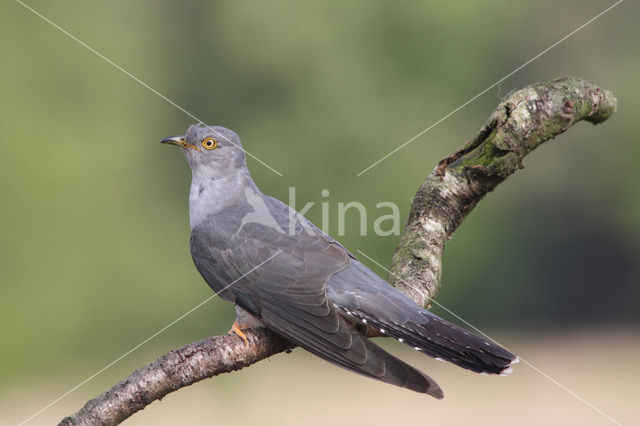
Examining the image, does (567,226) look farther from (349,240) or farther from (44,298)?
(44,298)

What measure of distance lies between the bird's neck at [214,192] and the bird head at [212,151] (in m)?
0.04

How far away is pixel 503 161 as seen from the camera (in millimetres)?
4926

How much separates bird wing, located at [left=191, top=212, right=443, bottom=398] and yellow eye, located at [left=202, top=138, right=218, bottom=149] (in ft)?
2.08

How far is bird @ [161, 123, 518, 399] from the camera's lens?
152 inches

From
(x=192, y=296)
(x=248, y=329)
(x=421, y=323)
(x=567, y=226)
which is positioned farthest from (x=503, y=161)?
(x=567, y=226)

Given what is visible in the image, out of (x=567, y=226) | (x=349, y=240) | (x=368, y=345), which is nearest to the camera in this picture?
(x=368, y=345)

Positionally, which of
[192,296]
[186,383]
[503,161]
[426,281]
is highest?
[192,296]

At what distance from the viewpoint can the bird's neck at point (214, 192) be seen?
16.5ft

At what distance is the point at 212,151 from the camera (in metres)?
5.21

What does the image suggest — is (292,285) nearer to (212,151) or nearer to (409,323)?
(409,323)

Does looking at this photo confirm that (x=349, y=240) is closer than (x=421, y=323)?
No

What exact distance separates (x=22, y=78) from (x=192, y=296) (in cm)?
506

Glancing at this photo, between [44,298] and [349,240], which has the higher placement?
[349,240]

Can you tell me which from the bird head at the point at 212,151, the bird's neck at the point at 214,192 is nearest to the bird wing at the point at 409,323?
the bird's neck at the point at 214,192
